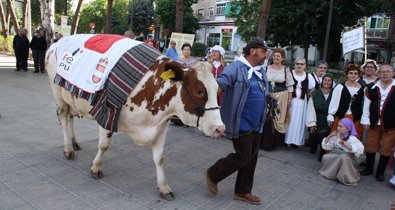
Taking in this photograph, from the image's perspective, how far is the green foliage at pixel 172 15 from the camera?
5284cm

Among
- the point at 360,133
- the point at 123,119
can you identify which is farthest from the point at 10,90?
the point at 360,133

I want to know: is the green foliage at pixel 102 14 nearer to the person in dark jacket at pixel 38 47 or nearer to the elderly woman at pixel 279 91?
the person in dark jacket at pixel 38 47

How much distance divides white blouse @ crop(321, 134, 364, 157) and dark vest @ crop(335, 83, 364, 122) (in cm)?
47

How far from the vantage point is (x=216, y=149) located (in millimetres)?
6188

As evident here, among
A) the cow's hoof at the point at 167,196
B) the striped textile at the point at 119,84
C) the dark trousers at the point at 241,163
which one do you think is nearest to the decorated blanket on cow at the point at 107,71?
the striped textile at the point at 119,84

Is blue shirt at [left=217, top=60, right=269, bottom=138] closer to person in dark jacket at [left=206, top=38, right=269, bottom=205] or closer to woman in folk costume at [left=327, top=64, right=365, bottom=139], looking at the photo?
person in dark jacket at [left=206, top=38, right=269, bottom=205]

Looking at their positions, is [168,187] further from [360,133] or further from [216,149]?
[360,133]

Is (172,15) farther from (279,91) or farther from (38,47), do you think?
(279,91)

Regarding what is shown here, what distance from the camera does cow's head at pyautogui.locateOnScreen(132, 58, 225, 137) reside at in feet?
11.4

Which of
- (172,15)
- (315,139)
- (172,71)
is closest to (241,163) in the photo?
(172,71)

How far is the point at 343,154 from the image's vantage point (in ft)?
17.0

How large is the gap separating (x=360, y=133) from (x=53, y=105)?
22.8ft

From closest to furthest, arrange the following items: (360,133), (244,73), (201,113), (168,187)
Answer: (201,113), (244,73), (168,187), (360,133)

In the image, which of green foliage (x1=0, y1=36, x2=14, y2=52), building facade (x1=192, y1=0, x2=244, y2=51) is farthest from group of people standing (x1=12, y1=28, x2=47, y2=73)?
building facade (x1=192, y1=0, x2=244, y2=51)
